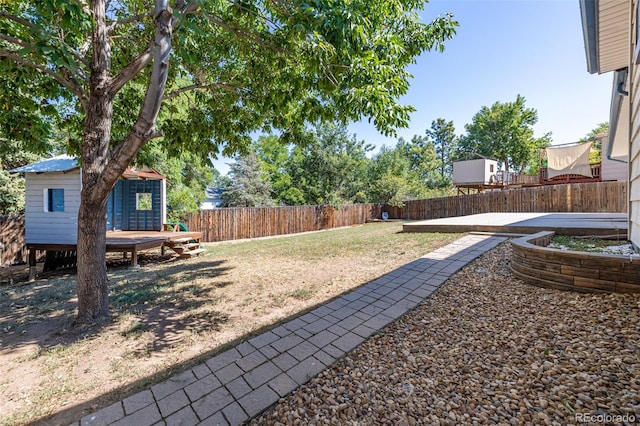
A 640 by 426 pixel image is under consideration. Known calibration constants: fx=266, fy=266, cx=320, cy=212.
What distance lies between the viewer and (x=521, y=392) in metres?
1.70

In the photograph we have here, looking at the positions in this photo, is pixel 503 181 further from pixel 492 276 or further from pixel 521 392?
pixel 521 392

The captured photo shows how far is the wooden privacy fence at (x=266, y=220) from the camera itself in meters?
11.7

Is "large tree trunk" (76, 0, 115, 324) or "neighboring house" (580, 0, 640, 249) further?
"neighboring house" (580, 0, 640, 249)

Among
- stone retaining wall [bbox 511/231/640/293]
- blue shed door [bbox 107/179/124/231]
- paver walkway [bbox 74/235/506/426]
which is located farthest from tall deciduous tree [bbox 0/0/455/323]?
blue shed door [bbox 107/179/124/231]

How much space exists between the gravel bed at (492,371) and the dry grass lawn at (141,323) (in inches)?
45.6

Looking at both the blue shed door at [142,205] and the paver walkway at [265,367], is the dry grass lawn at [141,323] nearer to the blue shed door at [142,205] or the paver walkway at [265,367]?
the paver walkway at [265,367]

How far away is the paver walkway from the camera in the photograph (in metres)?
1.68

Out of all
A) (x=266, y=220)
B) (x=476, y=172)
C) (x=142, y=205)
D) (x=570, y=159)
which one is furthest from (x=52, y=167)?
(x=476, y=172)

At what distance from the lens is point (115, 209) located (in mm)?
9625

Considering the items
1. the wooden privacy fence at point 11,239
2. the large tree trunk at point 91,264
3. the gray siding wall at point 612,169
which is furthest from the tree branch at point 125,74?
the gray siding wall at point 612,169

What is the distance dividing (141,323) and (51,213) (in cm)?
673

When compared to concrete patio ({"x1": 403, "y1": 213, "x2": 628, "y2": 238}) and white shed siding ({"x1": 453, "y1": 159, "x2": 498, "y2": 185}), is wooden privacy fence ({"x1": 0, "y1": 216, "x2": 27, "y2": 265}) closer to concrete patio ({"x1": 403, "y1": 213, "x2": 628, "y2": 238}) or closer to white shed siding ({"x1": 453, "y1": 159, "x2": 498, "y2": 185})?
concrete patio ({"x1": 403, "y1": 213, "x2": 628, "y2": 238})

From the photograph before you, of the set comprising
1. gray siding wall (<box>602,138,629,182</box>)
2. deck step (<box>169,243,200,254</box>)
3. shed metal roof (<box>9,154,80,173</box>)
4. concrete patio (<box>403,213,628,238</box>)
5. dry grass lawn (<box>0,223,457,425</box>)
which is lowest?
dry grass lawn (<box>0,223,457,425</box>)

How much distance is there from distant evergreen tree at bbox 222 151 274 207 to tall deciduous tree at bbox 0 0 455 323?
44.8 feet
